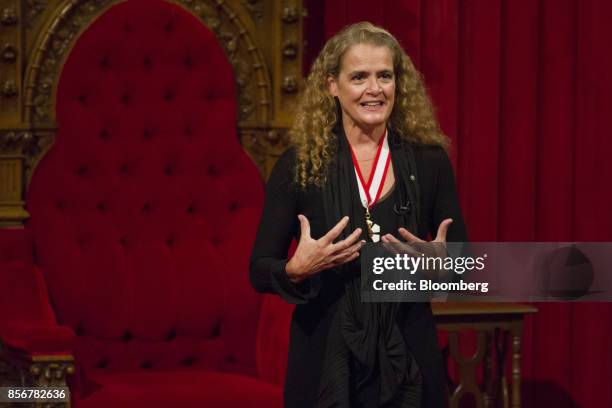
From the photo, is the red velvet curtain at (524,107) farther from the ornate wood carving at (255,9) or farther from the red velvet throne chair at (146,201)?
the red velvet throne chair at (146,201)

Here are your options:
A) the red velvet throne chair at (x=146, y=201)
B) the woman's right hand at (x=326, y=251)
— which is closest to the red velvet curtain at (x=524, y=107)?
the red velvet throne chair at (x=146, y=201)

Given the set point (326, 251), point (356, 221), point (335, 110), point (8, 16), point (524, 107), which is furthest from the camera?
point (524, 107)

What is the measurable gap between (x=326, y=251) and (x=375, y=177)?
24 centimetres

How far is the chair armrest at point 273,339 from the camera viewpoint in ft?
10.5

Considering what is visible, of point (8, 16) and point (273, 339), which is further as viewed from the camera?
point (8, 16)

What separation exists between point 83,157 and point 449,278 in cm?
177

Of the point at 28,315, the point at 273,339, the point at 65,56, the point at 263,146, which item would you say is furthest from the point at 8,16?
the point at 273,339

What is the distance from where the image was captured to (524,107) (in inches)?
168

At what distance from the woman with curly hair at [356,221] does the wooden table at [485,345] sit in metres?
A: 1.41

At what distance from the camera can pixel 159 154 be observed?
3.65 meters

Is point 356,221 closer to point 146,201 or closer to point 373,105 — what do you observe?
point 373,105

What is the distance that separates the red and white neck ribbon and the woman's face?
59 millimetres

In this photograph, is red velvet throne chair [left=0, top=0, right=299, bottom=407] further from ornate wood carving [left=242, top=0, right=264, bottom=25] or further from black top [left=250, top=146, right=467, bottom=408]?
black top [left=250, top=146, right=467, bottom=408]

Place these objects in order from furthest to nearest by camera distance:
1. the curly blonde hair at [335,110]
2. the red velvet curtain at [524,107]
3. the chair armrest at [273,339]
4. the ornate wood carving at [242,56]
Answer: the red velvet curtain at [524,107] → the ornate wood carving at [242,56] → the chair armrest at [273,339] → the curly blonde hair at [335,110]
